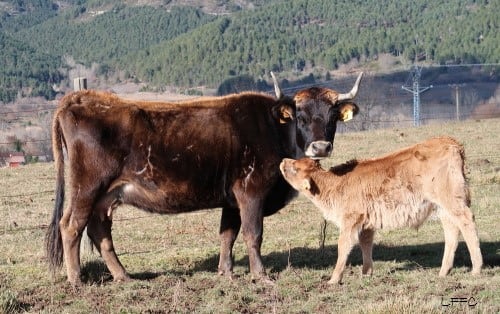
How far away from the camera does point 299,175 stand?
35.5 ft

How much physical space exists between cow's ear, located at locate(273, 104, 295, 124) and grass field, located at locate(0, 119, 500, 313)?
6.21 feet

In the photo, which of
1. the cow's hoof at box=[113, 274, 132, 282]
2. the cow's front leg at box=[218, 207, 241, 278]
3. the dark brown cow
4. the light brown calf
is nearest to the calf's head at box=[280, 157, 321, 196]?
the light brown calf

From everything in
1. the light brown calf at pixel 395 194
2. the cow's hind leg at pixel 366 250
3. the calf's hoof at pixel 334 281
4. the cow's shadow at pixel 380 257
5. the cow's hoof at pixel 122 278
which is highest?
the light brown calf at pixel 395 194

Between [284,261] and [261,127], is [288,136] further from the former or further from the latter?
[284,261]

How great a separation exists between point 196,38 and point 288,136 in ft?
483

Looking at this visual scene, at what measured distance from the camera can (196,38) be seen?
157 meters

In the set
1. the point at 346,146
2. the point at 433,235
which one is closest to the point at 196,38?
the point at 346,146

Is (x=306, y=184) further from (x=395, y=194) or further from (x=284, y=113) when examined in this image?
(x=395, y=194)

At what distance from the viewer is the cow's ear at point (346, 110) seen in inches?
451

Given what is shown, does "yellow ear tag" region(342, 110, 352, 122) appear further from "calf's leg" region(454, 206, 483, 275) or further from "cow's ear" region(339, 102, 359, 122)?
"calf's leg" region(454, 206, 483, 275)

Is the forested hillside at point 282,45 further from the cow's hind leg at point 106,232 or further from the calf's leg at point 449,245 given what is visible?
the cow's hind leg at point 106,232

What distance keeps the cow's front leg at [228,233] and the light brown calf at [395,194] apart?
38.6 inches

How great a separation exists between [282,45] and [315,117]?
14981cm

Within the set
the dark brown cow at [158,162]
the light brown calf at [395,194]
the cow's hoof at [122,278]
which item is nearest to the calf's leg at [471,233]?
the light brown calf at [395,194]
